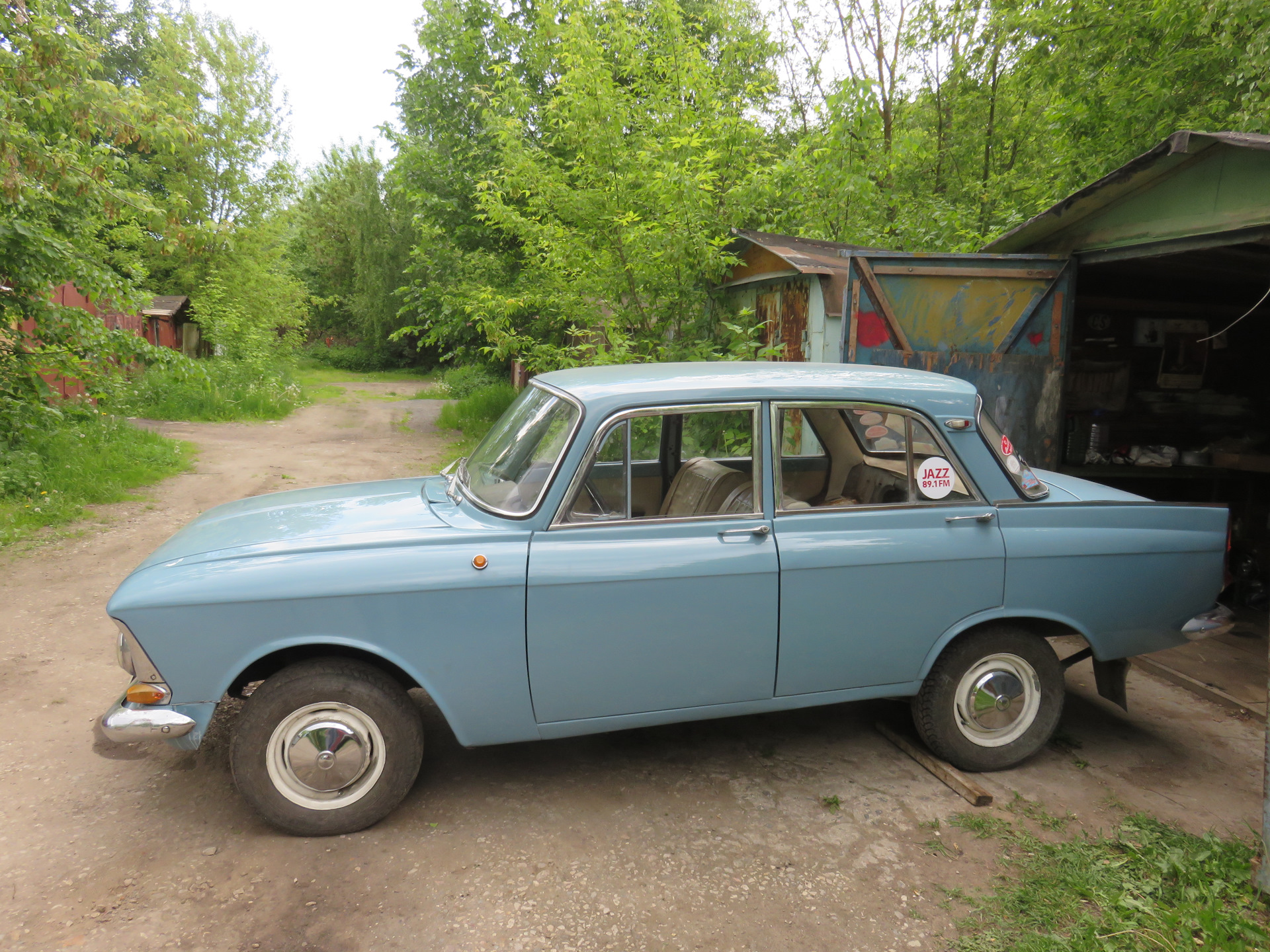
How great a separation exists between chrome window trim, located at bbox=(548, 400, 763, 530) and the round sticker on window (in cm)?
75

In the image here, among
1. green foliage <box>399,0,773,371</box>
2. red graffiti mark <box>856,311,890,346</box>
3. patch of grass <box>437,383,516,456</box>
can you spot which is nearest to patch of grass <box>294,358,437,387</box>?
patch of grass <box>437,383,516,456</box>

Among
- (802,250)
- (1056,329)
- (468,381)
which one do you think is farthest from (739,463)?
(468,381)

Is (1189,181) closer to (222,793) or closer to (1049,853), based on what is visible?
(1049,853)

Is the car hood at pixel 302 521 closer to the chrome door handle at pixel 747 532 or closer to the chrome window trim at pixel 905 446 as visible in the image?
the chrome door handle at pixel 747 532

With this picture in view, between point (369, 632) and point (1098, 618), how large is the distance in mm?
3207

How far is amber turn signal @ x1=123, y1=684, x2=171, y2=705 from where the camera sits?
3145 millimetres

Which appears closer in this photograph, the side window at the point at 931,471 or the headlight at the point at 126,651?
the headlight at the point at 126,651

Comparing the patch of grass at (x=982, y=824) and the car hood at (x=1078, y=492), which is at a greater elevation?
the car hood at (x=1078, y=492)

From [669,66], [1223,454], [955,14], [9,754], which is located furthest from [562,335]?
[9,754]

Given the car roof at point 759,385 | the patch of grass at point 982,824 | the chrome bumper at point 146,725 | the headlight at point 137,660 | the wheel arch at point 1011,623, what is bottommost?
the patch of grass at point 982,824

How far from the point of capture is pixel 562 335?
1423 centimetres

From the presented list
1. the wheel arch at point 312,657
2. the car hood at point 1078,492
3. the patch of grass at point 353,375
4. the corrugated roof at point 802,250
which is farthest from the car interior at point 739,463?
the patch of grass at point 353,375

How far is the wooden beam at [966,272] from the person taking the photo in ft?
21.6

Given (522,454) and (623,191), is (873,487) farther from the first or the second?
(623,191)
